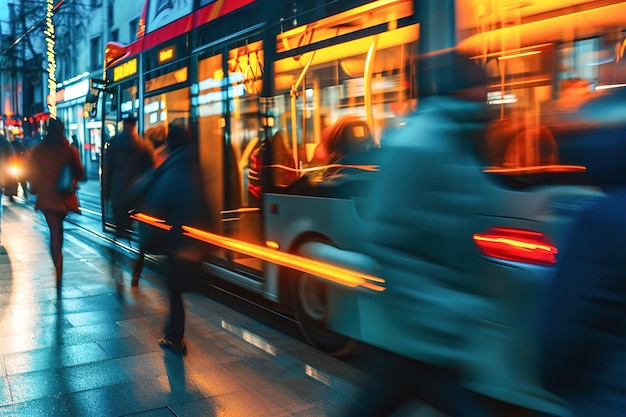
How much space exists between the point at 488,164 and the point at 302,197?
204cm

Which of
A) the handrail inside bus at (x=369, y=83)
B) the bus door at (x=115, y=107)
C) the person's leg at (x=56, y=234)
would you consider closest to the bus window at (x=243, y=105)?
the handrail inside bus at (x=369, y=83)

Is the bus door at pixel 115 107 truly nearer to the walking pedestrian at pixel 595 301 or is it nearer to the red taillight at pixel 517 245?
the red taillight at pixel 517 245

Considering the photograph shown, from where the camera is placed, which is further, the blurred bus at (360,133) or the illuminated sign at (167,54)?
the illuminated sign at (167,54)

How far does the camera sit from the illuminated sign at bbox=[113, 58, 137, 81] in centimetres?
973

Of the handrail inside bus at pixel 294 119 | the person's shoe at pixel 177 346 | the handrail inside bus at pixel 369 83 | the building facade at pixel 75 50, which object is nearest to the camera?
the handrail inside bus at pixel 369 83

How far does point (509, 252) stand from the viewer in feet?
10.7

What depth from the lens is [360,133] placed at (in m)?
4.78

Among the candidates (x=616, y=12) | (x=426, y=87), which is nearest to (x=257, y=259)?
(x=426, y=87)

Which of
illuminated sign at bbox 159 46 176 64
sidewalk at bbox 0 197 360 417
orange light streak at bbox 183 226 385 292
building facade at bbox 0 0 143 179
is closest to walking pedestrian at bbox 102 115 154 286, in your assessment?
illuminated sign at bbox 159 46 176 64

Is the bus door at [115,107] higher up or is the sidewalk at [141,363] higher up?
the bus door at [115,107]

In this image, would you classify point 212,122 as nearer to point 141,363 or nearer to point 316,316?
point 316,316

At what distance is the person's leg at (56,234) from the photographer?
7.38 meters

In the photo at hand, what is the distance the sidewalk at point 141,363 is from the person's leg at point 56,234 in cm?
30

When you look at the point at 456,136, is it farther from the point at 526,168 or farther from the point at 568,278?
the point at 526,168
